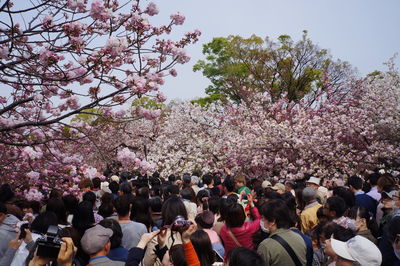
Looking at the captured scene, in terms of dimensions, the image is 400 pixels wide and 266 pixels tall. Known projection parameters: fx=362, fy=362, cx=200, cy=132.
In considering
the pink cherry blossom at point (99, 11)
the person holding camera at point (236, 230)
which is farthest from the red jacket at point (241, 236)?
the pink cherry blossom at point (99, 11)

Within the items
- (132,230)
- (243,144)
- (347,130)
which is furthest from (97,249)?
(347,130)

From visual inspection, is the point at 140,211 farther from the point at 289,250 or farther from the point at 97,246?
the point at 289,250

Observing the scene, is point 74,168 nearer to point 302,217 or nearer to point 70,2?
point 70,2

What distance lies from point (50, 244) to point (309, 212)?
12.5ft

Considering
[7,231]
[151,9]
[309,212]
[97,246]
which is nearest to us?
[97,246]

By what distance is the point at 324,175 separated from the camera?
41.6ft

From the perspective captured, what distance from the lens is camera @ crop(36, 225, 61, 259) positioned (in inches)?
115

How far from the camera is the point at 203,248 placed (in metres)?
3.44

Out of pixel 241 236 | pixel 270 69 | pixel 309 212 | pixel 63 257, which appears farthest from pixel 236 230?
pixel 270 69

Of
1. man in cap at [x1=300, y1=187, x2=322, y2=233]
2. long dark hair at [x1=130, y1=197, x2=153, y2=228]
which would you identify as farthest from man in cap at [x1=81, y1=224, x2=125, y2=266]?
man in cap at [x1=300, y1=187, x2=322, y2=233]

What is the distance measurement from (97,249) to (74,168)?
3.70 meters

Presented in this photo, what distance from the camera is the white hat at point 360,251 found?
2842 mm

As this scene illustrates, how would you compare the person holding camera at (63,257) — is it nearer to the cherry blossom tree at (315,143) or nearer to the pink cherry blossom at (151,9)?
the pink cherry blossom at (151,9)

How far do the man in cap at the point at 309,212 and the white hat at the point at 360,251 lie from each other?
2349mm
